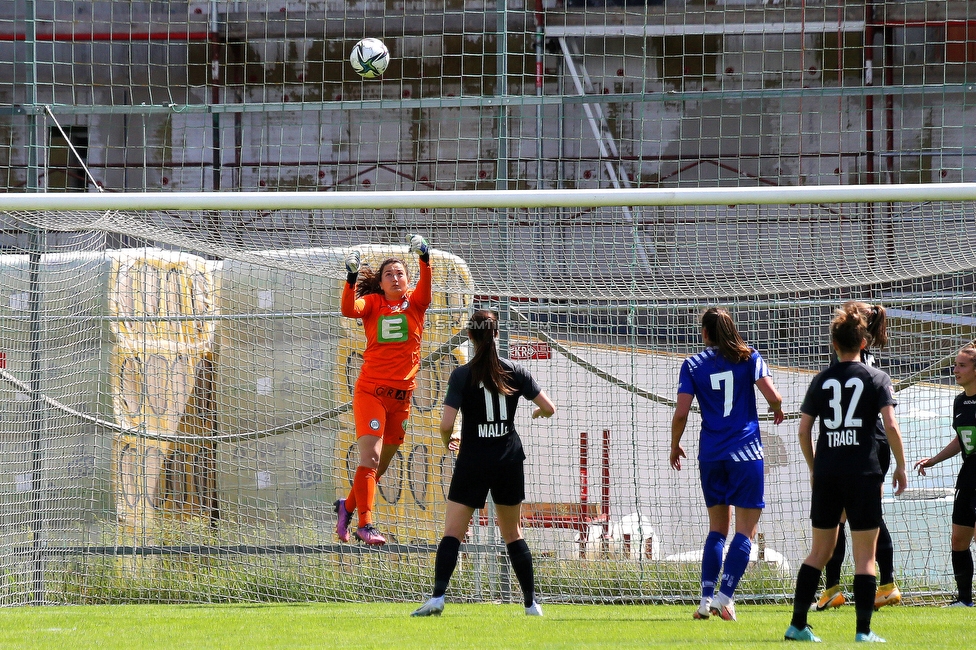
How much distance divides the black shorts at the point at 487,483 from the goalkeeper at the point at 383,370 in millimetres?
1234

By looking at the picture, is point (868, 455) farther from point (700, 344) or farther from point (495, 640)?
point (700, 344)

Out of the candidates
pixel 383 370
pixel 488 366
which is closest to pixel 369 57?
pixel 383 370

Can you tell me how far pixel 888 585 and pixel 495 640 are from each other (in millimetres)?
2969

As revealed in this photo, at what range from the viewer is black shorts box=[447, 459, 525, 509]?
6.05 metres

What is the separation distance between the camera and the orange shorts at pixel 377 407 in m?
7.20

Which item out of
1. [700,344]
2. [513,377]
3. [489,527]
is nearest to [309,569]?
[489,527]

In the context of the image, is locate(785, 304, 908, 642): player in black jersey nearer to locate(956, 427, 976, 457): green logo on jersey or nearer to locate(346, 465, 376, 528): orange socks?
locate(956, 427, 976, 457): green logo on jersey

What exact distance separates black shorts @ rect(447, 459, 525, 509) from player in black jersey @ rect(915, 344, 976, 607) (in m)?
3.22

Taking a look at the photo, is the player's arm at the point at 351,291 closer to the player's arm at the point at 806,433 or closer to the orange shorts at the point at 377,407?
the orange shorts at the point at 377,407

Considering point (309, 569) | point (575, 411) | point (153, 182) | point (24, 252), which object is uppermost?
point (153, 182)

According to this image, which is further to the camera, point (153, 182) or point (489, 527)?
point (153, 182)

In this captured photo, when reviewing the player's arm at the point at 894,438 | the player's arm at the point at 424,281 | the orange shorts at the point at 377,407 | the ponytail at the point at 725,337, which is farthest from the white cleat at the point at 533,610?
the player's arm at the point at 894,438

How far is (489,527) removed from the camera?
8.28 meters

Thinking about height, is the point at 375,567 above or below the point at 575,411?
below
